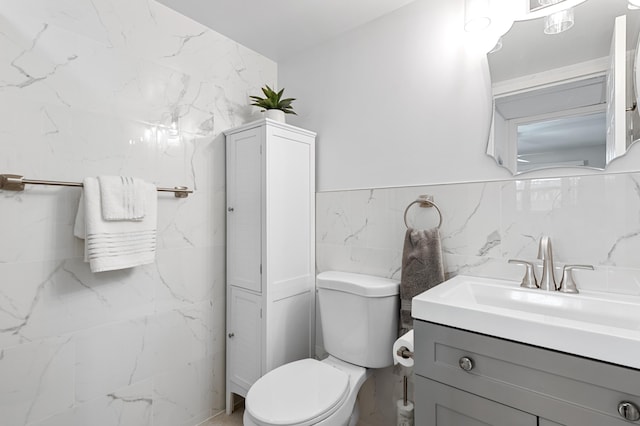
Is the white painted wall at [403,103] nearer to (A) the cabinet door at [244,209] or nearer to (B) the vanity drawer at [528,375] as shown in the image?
(A) the cabinet door at [244,209]

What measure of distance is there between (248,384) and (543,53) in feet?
6.90

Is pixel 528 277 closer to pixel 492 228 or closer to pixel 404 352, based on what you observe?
pixel 492 228

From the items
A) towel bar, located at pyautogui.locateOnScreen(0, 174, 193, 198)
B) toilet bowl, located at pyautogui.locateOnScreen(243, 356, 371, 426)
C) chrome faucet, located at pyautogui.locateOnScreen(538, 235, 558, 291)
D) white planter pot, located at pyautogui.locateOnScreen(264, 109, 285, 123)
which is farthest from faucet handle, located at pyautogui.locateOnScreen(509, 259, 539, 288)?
towel bar, located at pyautogui.locateOnScreen(0, 174, 193, 198)

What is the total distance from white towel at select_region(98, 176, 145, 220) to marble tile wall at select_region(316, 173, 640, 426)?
3.21ft

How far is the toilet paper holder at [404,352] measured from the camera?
123 centimetres

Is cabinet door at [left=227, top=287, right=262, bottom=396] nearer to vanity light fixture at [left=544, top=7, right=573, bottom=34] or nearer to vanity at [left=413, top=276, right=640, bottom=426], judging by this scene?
vanity at [left=413, top=276, right=640, bottom=426]

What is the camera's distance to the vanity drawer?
799 millimetres

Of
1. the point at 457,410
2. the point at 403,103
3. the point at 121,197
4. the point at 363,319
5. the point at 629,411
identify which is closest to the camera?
the point at 629,411

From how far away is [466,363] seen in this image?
1.00 metres

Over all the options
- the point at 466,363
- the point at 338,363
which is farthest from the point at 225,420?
the point at 466,363

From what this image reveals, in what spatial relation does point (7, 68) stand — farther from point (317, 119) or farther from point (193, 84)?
point (317, 119)

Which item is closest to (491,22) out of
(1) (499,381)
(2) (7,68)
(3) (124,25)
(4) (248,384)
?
(1) (499,381)

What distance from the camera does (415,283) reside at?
1496 millimetres

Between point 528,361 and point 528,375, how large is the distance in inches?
1.6
